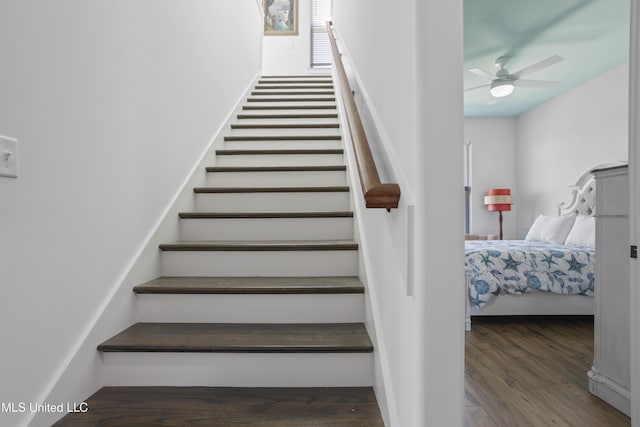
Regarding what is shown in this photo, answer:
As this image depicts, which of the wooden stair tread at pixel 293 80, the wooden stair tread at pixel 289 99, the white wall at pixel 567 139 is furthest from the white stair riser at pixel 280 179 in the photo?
the white wall at pixel 567 139

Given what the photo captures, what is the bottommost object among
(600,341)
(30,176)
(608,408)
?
(608,408)

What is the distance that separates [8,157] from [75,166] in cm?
26

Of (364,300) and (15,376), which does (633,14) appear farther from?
(15,376)

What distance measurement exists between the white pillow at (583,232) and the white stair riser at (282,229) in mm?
2810

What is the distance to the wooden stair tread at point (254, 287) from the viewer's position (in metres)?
1.56

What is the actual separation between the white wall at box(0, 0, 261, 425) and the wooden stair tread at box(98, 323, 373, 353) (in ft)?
0.36

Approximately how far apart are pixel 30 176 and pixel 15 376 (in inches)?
22.5

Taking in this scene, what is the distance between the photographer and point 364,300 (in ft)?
5.09

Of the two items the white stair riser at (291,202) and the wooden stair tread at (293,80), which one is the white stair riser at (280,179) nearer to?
the white stair riser at (291,202)

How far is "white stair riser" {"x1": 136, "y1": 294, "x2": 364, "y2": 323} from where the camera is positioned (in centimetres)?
158

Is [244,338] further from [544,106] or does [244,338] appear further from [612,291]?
[544,106]

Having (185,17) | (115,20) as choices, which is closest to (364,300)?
(115,20)

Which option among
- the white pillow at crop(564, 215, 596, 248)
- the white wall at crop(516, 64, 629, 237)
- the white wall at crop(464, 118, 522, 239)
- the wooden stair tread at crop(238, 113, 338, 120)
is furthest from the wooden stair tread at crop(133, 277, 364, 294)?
the white wall at crop(464, 118, 522, 239)

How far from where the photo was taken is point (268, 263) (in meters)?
1.82
